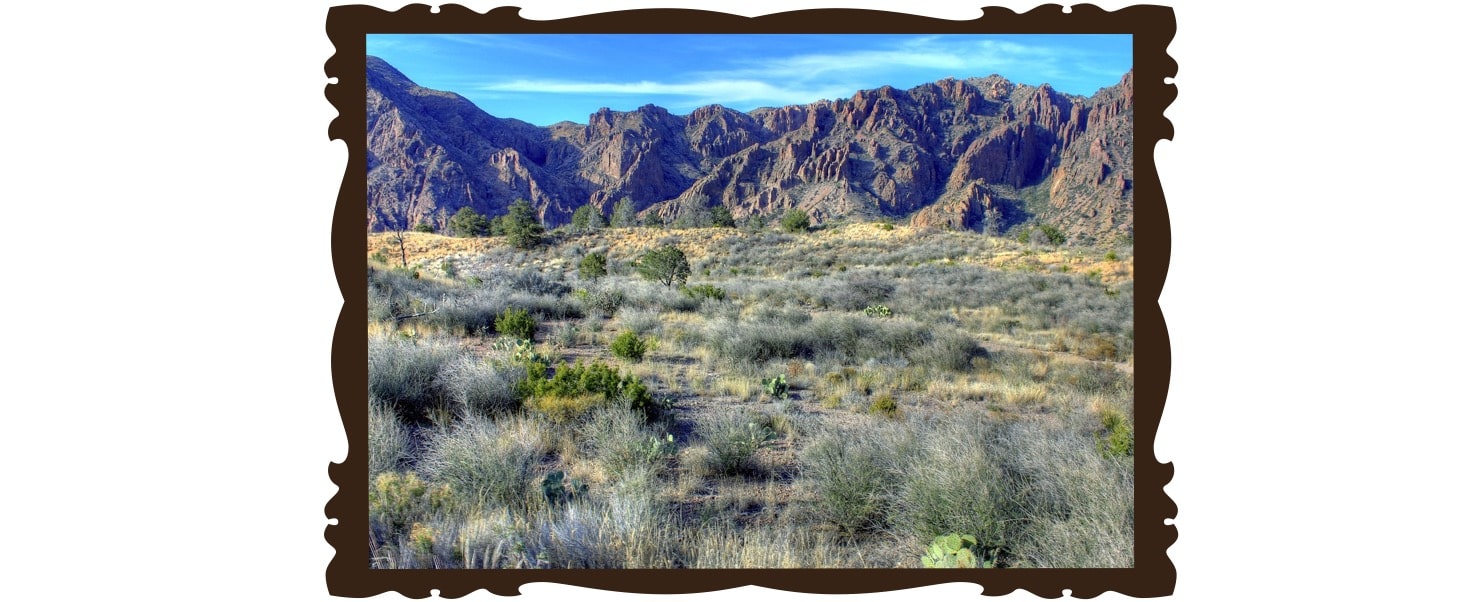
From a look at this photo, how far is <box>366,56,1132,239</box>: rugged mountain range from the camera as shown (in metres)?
14.2

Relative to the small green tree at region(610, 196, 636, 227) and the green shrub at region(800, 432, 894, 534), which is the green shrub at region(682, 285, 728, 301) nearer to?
the green shrub at region(800, 432, 894, 534)

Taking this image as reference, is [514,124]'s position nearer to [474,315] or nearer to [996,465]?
[474,315]

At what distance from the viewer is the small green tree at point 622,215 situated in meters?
29.3

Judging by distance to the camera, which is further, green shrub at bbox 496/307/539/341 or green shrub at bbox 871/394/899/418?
green shrub at bbox 496/307/539/341

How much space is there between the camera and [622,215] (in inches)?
1176

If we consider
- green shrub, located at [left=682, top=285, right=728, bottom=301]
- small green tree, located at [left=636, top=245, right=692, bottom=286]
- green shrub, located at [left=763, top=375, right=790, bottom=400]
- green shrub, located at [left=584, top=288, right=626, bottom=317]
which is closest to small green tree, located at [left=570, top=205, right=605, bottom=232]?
small green tree, located at [left=636, top=245, right=692, bottom=286]

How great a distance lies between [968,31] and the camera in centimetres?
432

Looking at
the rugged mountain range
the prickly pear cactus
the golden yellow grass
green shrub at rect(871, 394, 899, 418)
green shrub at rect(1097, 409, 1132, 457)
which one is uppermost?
the rugged mountain range

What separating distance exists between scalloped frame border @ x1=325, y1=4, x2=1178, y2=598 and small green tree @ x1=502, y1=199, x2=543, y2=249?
1990 cm

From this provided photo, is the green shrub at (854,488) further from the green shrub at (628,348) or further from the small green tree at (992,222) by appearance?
the small green tree at (992,222)

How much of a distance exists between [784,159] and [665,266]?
1455 centimetres

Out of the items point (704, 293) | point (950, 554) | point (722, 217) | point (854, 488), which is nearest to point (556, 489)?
point (854, 488)

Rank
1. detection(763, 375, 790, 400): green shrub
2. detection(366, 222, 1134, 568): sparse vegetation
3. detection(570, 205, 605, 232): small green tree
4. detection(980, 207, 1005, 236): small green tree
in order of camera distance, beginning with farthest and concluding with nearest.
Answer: detection(570, 205, 605, 232): small green tree → detection(980, 207, 1005, 236): small green tree → detection(763, 375, 790, 400): green shrub → detection(366, 222, 1134, 568): sparse vegetation

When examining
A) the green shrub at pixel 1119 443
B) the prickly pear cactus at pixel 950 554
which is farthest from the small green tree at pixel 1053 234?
the prickly pear cactus at pixel 950 554
